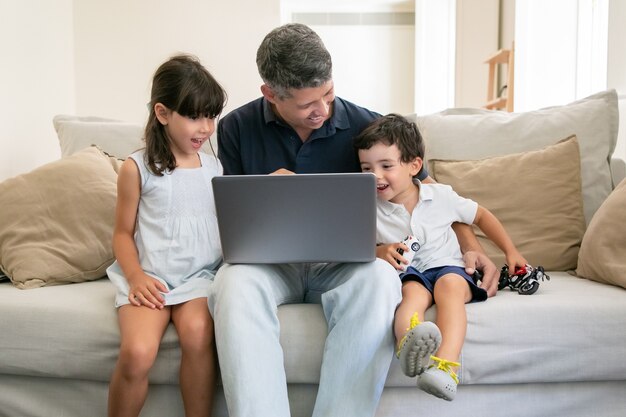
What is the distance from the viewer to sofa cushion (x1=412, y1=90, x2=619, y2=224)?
2.20 m

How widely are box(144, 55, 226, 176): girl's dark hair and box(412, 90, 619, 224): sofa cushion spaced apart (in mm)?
742

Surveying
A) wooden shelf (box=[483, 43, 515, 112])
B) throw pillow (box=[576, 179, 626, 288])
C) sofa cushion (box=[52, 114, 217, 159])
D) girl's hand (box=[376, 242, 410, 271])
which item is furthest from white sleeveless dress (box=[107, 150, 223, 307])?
wooden shelf (box=[483, 43, 515, 112])

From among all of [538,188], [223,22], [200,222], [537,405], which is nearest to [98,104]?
[223,22]

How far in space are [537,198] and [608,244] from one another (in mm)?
287

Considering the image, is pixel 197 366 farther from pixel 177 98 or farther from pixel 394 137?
pixel 394 137

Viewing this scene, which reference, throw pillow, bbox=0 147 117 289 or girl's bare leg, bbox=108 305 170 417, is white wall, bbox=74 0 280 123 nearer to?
throw pillow, bbox=0 147 117 289

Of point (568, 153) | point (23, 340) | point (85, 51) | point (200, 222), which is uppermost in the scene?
point (85, 51)

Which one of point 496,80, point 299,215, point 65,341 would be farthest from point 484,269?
point 496,80

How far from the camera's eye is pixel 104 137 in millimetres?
2346

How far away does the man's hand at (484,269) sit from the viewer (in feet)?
5.84

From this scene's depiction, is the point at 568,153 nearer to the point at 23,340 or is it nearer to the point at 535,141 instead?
the point at 535,141

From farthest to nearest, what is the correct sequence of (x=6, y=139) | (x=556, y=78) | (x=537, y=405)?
(x=556, y=78) → (x=6, y=139) → (x=537, y=405)

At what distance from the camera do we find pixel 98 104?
150 inches

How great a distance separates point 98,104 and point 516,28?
8.72 ft
